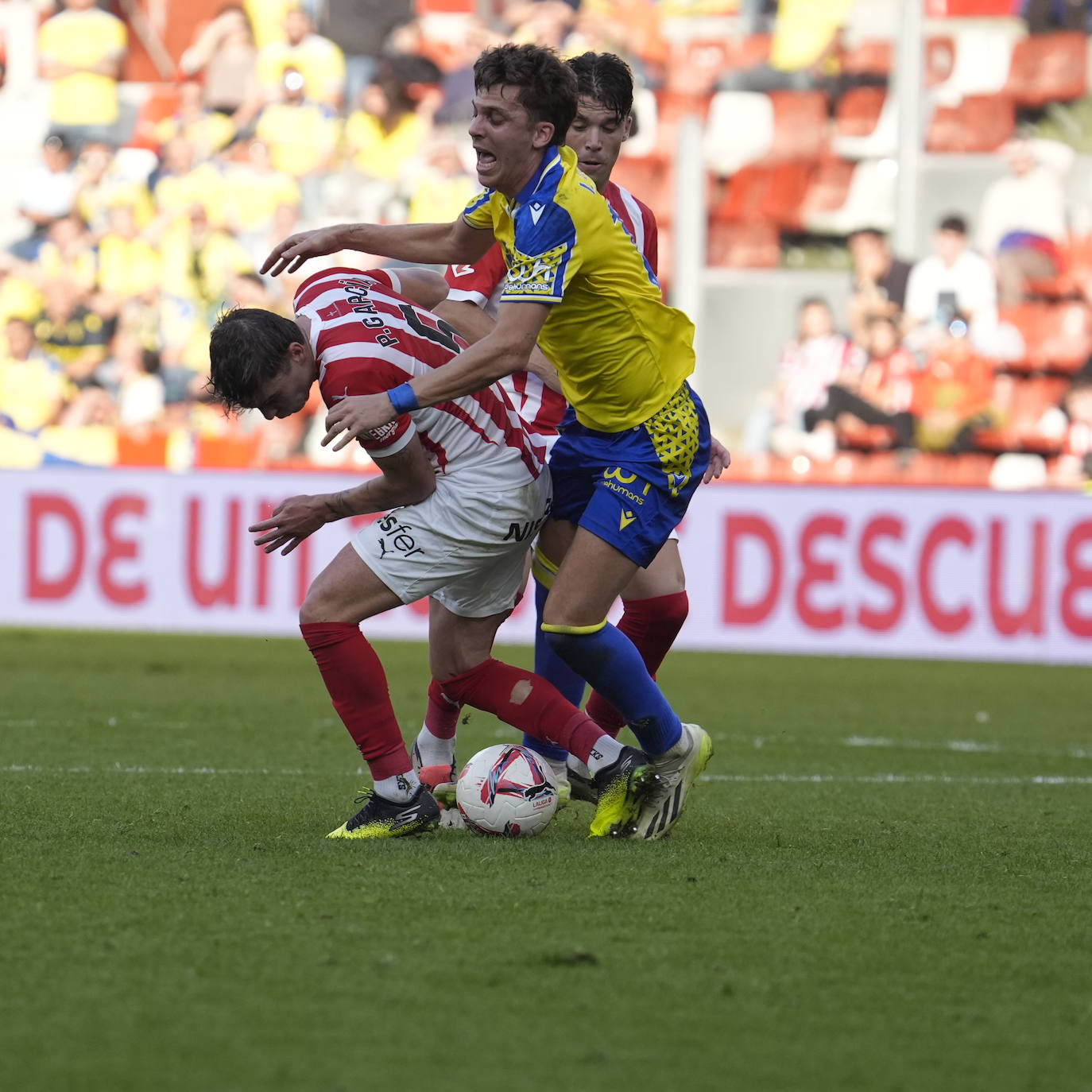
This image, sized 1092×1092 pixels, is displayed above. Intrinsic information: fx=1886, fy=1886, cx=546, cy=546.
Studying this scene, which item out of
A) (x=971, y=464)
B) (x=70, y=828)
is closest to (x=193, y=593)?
(x=971, y=464)

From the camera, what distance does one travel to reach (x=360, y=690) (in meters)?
4.77

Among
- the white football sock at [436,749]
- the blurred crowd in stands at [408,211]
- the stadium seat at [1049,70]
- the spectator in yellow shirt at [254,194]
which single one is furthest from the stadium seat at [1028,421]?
the white football sock at [436,749]

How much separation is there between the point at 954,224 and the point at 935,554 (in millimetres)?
4121

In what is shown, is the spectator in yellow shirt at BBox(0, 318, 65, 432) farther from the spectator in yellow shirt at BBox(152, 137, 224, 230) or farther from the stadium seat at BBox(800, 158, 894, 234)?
the stadium seat at BBox(800, 158, 894, 234)

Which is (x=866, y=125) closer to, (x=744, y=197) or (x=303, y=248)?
(x=744, y=197)

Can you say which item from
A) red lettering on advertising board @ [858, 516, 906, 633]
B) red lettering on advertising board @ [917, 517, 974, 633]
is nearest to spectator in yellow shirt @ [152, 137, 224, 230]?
red lettering on advertising board @ [858, 516, 906, 633]

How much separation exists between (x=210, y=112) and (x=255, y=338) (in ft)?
40.0

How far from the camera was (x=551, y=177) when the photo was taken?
4.56 metres

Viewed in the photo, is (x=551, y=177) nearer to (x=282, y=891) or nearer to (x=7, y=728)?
(x=282, y=891)

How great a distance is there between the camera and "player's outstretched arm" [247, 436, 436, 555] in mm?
4590

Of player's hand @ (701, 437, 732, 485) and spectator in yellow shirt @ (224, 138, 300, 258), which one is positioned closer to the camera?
player's hand @ (701, 437, 732, 485)

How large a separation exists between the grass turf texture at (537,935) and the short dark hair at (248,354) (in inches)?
43.8

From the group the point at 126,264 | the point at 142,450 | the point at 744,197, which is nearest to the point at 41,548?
the point at 142,450

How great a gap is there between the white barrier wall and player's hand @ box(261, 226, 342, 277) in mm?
6345
